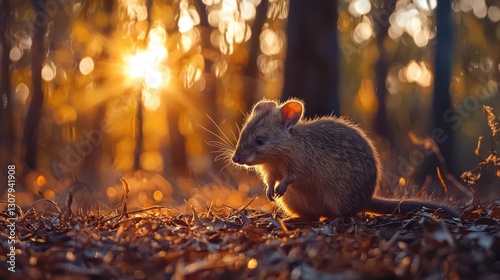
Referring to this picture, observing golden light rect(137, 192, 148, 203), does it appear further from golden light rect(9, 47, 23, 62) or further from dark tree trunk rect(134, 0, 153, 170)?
dark tree trunk rect(134, 0, 153, 170)

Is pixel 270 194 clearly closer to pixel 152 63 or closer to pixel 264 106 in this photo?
pixel 264 106

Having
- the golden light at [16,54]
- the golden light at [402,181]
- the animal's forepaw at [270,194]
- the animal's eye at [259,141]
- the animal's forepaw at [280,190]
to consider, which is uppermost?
the golden light at [16,54]

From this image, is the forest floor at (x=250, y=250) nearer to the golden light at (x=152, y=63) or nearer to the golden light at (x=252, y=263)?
the golden light at (x=252, y=263)

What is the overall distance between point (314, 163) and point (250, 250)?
243 cm

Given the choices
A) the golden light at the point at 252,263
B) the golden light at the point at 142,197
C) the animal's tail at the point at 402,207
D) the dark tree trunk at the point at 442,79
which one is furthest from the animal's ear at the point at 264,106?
the dark tree trunk at the point at 442,79

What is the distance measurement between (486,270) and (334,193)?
293cm

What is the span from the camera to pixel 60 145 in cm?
3541

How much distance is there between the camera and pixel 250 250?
430 cm

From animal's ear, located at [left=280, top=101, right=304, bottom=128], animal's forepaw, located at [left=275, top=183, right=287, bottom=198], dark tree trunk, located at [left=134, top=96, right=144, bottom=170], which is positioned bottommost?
dark tree trunk, located at [left=134, top=96, right=144, bottom=170]

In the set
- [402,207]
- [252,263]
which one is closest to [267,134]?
[402,207]

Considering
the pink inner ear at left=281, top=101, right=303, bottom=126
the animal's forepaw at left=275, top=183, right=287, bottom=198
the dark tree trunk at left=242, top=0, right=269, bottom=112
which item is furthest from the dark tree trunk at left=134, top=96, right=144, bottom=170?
the animal's forepaw at left=275, top=183, right=287, bottom=198

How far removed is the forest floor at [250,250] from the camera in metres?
3.56

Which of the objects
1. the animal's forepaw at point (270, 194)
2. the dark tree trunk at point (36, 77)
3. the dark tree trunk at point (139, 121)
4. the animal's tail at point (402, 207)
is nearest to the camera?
the animal's tail at point (402, 207)

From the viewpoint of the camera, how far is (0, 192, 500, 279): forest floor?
3564 millimetres
